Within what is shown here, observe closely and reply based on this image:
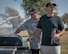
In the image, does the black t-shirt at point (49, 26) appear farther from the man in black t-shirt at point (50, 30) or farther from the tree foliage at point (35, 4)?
the tree foliage at point (35, 4)

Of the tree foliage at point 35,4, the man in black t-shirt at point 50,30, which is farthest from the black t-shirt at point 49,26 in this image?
the tree foliage at point 35,4

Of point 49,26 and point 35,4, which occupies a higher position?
point 35,4

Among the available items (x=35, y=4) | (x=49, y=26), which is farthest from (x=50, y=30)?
(x=35, y=4)

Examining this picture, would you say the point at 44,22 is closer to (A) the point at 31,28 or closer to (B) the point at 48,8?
(B) the point at 48,8

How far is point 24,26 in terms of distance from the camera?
7363 millimetres

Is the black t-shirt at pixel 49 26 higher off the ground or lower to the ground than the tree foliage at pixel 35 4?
lower

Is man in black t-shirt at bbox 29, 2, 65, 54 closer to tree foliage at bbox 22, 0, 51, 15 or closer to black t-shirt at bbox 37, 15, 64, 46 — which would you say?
black t-shirt at bbox 37, 15, 64, 46

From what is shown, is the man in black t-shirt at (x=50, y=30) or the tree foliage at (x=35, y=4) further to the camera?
the tree foliage at (x=35, y=4)

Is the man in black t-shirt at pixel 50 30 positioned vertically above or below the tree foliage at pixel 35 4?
below

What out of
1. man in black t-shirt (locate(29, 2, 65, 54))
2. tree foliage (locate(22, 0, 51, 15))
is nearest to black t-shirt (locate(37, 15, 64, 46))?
man in black t-shirt (locate(29, 2, 65, 54))

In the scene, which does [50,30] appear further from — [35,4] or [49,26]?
[35,4]

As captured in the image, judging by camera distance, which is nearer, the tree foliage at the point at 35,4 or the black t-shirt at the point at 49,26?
the black t-shirt at the point at 49,26

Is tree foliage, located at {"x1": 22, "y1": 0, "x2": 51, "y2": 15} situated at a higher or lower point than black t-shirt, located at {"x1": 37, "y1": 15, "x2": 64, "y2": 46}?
higher

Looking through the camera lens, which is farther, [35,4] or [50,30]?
[35,4]
